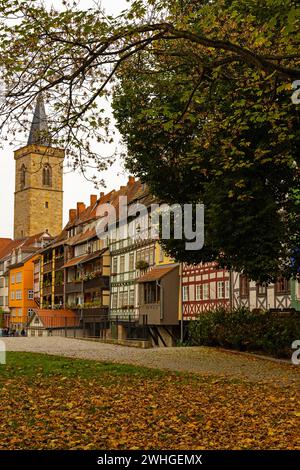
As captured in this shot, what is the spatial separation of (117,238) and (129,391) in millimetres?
43673

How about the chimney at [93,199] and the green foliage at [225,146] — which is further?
the chimney at [93,199]

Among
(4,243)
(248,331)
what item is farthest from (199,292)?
(4,243)

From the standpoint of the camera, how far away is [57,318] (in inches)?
2574

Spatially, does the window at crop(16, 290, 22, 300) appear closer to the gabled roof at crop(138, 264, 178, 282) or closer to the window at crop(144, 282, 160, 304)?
the gabled roof at crop(138, 264, 178, 282)

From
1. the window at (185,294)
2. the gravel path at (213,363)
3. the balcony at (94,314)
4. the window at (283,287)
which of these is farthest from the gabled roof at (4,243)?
the gravel path at (213,363)

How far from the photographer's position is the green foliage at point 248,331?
20672 millimetres

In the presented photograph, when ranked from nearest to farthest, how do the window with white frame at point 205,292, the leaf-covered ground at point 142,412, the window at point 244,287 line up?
the leaf-covered ground at point 142,412
the window at point 244,287
the window with white frame at point 205,292

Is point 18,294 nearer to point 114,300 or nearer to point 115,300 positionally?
point 114,300

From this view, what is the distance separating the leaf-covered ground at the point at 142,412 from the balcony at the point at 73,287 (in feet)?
160

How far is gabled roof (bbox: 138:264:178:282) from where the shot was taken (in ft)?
139

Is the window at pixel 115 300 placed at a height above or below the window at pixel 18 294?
below

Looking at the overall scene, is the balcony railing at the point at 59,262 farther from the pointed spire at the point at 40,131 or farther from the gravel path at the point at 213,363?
the pointed spire at the point at 40,131

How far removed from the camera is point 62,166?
12.0 m

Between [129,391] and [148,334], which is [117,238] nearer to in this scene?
[148,334]
